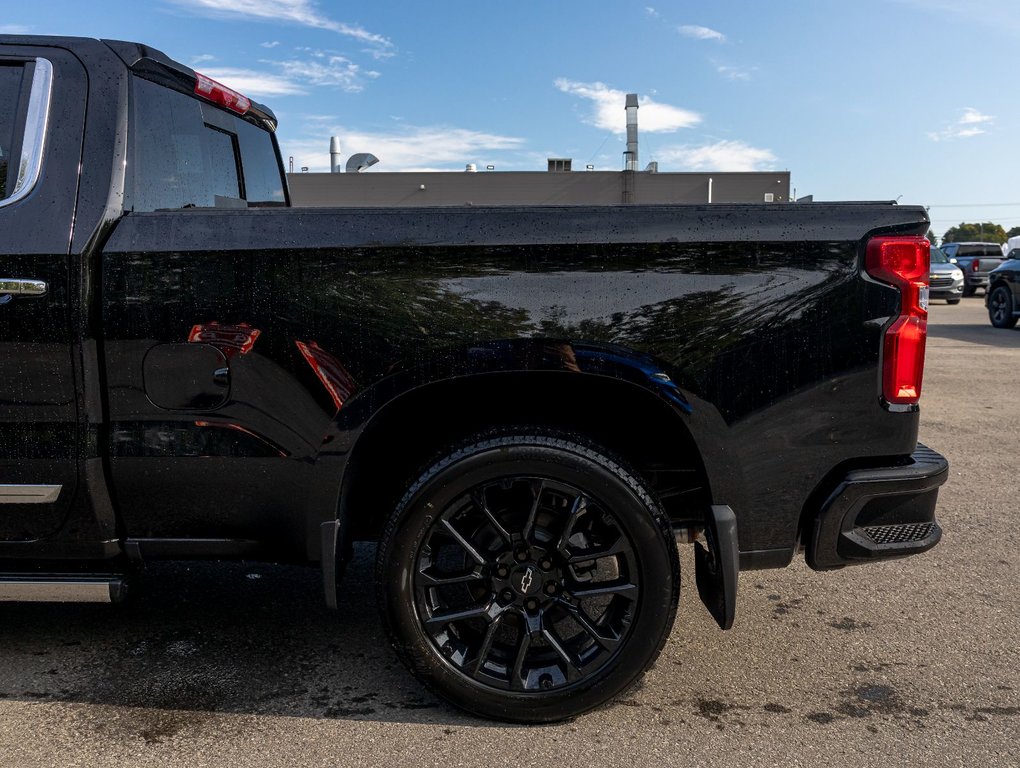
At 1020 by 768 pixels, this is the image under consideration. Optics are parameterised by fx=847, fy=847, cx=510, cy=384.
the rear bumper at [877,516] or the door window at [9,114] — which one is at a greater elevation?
the door window at [9,114]

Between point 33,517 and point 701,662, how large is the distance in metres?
2.27

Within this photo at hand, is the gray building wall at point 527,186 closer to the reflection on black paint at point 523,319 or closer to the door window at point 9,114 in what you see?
the door window at point 9,114

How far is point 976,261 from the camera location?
94.4ft

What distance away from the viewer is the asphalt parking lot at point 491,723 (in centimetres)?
249

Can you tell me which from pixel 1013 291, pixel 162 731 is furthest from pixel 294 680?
pixel 1013 291

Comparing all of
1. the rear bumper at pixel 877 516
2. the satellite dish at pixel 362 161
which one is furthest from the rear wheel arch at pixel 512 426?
the satellite dish at pixel 362 161

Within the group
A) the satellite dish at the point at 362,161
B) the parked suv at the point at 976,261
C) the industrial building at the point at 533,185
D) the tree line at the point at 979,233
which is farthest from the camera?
the tree line at the point at 979,233

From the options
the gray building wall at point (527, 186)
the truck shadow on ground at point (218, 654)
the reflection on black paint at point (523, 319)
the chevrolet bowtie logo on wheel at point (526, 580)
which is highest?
the gray building wall at point (527, 186)

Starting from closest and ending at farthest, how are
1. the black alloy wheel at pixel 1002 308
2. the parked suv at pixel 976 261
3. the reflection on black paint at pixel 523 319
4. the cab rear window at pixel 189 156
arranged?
the reflection on black paint at pixel 523 319
the cab rear window at pixel 189 156
the black alloy wheel at pixel 1002 308
the parked suv at pixel 976 261

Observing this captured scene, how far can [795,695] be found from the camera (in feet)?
9.22

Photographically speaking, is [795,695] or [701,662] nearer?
[795,695]

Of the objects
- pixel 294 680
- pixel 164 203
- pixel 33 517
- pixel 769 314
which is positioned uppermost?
pixel 164 203

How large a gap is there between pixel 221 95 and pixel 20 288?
126 centimetres

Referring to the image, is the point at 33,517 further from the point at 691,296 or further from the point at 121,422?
the point at 691,296
